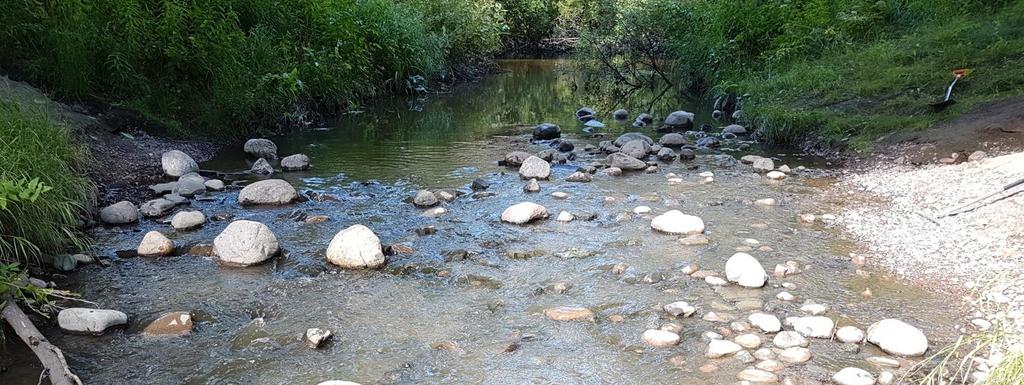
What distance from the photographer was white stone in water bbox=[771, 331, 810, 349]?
3.31 metres

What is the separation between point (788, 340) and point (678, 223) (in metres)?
1.75

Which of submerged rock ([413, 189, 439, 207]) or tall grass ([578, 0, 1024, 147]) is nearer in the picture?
submerged rock ([413, 189, 439, 207])

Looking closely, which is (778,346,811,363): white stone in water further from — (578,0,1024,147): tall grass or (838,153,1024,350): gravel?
(578,0,1024,147): tall grass

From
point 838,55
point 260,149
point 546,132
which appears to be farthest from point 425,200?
point 838,55

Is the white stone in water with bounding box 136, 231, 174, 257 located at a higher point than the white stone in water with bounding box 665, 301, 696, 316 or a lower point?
higher

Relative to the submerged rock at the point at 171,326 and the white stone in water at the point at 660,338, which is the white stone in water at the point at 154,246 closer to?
the submerged rock at the point at 171,326

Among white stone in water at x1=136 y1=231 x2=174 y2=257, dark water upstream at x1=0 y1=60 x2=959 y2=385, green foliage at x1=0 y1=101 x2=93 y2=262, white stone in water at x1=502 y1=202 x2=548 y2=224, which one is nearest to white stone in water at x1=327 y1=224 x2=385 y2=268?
dark water upstream at x1=0 y1=60 x2=959 y2=385

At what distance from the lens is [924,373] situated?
9.96 feet

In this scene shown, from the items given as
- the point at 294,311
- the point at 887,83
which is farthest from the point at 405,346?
the point at 887,83

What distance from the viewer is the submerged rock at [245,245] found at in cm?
444

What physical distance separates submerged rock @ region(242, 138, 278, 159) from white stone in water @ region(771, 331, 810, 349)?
5681 millimetres

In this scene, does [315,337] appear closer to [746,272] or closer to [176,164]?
[746,272]

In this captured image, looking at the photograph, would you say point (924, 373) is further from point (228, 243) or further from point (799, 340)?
point (228, 243)

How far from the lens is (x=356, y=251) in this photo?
4402 millimetres
